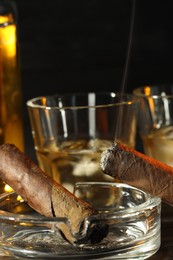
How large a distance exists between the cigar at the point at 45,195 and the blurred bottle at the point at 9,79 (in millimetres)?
430

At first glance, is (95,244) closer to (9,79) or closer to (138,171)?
(138,171)

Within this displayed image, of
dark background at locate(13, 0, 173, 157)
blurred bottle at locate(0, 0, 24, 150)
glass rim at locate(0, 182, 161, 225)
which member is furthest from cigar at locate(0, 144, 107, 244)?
dark background at locate(13, 0, 173, 157)

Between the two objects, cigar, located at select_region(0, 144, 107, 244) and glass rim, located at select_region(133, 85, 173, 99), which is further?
glass rim, located at select_region(133, 85, 173, 99)

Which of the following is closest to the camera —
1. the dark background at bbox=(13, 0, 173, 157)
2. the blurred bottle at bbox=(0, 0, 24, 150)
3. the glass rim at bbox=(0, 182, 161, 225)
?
the glass rim at bbox=(0, 182, 161, 225)

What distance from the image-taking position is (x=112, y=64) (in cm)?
318

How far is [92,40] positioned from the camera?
3.14m

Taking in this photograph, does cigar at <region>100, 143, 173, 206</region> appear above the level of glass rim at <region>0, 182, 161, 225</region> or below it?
above

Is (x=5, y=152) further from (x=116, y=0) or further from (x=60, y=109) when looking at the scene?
(x=116, y=0)

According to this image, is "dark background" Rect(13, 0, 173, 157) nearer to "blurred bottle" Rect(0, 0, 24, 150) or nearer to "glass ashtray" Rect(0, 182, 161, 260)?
"blurred bottle" Rect(0, 0, 24, 150)

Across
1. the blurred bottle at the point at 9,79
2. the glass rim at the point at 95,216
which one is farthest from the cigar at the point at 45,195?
the blurred bottle at the point at 9,79

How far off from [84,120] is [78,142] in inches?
2.6

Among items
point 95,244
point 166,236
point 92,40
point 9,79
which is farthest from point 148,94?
point 92,40

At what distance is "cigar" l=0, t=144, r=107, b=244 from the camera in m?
1.26

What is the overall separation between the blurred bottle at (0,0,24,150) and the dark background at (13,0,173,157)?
1071mm
